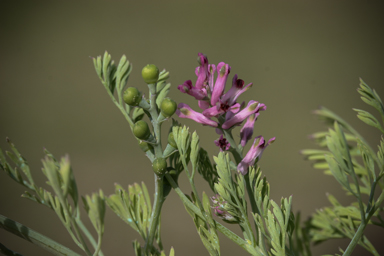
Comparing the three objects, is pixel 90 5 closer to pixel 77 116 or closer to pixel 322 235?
pixel 77 116

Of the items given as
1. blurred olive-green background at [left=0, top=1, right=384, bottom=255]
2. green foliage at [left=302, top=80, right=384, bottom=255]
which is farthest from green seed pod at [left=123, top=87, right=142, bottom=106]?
blurred olive-green background at [left=0, top=1, right=384, bottom=255]

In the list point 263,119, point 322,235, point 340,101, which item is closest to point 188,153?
point 322,235

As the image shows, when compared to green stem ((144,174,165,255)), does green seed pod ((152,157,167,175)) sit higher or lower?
higher

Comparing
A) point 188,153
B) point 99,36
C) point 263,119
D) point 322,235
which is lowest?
point 322,235

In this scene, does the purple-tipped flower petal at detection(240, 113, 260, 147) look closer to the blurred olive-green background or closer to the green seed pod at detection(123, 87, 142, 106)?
the green seed pod at detection(123, 87, 142, 106)

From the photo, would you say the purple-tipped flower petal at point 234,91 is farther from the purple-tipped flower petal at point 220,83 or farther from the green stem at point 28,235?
the green stem at point 28,235

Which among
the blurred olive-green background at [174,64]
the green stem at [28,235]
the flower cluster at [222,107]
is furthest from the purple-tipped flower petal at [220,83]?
the blurred olive-green background at [174,64]

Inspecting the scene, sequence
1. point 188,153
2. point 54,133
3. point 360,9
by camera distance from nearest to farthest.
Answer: point 188,153, point 54,133, point 360,9

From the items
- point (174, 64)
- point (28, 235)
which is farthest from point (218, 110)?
point (174, 64)
